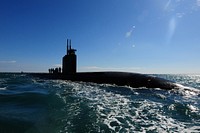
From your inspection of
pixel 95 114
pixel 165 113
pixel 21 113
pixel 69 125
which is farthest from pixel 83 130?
pixel 165 113

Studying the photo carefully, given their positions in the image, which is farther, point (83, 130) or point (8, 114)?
point (8, 114)

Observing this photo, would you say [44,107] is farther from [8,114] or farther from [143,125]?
[143,125]

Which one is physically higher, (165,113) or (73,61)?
(73,61)

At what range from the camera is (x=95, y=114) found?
24.1ft

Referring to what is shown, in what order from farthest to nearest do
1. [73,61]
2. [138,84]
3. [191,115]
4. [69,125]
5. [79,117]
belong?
1. [73,61]
2. [138,84]
3. [191,115]
4. [79,117]
5. [69,125]

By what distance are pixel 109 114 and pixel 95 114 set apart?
54 cm

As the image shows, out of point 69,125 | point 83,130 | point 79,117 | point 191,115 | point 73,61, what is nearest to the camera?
point 83,130

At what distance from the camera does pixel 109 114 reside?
24.7 ft

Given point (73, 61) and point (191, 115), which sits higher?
point (73, 61)

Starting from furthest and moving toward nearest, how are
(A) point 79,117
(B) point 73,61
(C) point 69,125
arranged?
(B) point 73,61 < (A) point 79,117 < (C) point 69,125

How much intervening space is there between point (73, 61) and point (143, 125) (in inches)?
918

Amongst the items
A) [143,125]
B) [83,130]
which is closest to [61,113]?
[83,130]

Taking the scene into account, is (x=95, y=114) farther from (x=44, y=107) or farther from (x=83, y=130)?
(x=44, y=107)

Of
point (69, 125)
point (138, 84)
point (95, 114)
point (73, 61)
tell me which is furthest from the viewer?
point (73, 61)
